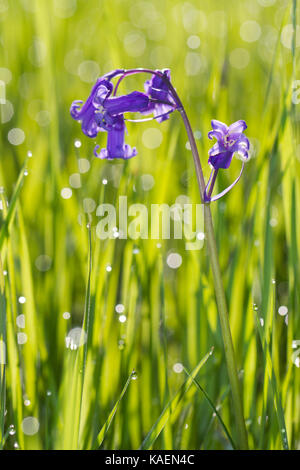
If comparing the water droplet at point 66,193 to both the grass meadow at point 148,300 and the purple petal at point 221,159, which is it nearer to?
the grass meadow at point 148,300

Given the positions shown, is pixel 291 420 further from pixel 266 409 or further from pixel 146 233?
pixel 146 233

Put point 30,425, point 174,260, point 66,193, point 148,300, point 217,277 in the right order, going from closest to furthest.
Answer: point 217,277 → point 30,425 → point 148,300 → point 66,193 → point 174,260

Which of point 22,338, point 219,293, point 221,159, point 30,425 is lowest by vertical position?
point 30,425

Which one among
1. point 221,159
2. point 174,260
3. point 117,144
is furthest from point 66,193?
point 221,159

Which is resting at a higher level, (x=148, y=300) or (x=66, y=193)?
(x=66, y=193)

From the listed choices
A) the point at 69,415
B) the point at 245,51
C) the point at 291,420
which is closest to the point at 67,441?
the point at 69,415

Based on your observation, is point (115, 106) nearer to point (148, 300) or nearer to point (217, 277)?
point (217, 277)

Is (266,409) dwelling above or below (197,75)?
below
